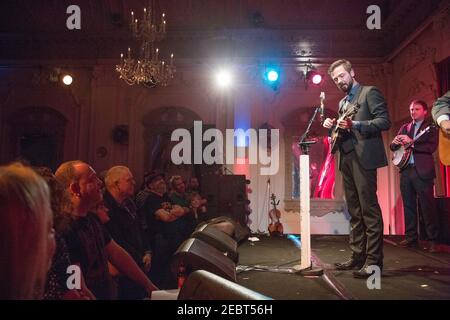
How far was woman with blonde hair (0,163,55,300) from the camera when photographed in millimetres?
752

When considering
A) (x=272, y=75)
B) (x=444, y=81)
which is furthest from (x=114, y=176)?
(x=272, y=75)

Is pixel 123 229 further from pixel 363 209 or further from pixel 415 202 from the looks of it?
pixel 415 202

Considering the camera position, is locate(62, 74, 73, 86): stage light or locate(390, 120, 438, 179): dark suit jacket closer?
locate(390, 120, 438, 179): dark suit jacket

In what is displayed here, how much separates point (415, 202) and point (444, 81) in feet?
7.03

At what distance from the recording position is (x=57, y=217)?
1505mm

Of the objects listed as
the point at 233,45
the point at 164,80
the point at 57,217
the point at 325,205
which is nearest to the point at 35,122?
the point at 164,80

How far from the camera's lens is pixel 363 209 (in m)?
2.69

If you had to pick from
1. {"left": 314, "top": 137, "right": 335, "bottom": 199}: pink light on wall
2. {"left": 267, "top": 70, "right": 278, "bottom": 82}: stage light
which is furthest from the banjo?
{"left": 267, "top": 70, "right": 278, "bottom": 82}: stage light

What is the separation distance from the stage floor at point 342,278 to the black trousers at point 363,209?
22cm

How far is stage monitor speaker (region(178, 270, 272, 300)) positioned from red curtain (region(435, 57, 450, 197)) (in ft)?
17.2

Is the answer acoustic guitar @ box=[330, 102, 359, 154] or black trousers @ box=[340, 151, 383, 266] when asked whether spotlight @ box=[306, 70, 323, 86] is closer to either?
acoustic guitar @ box=[330, 102, 359, 154]

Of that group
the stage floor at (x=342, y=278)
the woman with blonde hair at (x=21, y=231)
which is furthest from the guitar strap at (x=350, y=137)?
the woman with blonde hair at (x=21, y=231)
